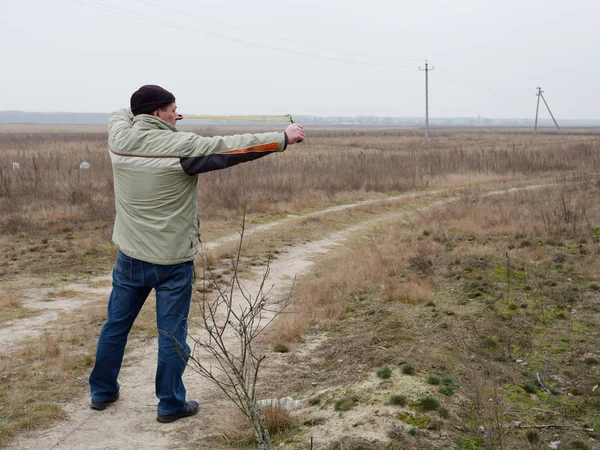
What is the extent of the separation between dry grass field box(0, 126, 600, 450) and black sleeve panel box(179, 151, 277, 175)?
1713 millimetres

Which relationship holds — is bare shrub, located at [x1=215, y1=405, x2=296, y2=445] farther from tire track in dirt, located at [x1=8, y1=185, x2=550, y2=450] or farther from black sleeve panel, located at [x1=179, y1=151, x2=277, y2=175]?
black sleeve panel, located at [x1=179, y1=151, x2=277, y2=175]

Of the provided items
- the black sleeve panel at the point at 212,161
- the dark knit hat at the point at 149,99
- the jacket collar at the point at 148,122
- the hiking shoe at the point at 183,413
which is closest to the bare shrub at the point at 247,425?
the hiking shoe at the point at 183,413

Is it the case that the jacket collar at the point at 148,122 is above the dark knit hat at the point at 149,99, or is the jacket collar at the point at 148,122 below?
below

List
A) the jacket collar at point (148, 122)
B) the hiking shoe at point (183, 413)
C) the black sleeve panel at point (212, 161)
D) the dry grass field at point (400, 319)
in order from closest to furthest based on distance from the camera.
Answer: the black sleeve panel at point (212, 161), the jacket collar at point (148, 122), the dry grass field at point (400, 319), the hiking shoe at point (183, 413)

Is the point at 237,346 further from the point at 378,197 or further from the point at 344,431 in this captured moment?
the point at 378,197

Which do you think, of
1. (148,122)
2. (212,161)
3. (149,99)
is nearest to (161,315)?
(212,161)

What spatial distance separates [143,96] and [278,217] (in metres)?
10.5

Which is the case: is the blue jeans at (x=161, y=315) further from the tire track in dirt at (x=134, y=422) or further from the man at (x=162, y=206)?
the tire track in dirt at (x=134, y=422)

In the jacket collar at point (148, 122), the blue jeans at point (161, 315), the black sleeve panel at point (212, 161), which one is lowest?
the blue jeans at point (161, 315)

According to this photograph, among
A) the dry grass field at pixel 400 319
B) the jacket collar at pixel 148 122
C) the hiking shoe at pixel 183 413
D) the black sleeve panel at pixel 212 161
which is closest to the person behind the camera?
the black sleeve panel at pixel 212 161

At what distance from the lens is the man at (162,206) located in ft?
13.0

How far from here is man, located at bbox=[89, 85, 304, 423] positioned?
3.96 meters

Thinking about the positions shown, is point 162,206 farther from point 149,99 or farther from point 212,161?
point 149,99

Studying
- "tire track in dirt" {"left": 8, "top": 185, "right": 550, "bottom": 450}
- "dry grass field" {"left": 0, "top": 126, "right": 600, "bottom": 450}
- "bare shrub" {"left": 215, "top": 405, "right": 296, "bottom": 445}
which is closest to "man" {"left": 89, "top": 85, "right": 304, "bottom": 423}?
"tire track in dirt" {"left": 8, "top": 185, "right": 550, "bottom": 450}
